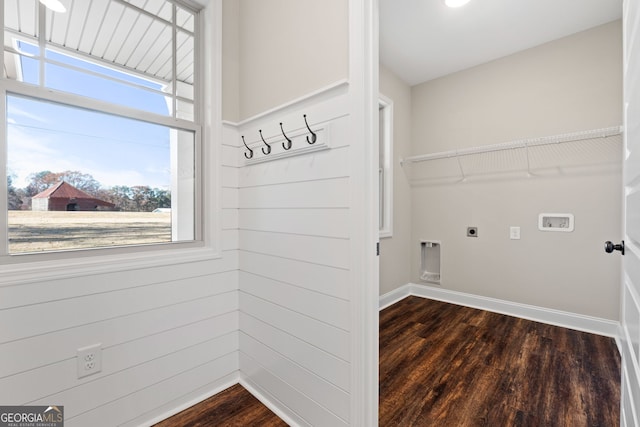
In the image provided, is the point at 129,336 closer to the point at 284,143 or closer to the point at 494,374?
the point at 284,143

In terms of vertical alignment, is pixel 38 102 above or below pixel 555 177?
above

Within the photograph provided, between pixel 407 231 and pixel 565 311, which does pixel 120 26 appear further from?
→ pixel 565 311

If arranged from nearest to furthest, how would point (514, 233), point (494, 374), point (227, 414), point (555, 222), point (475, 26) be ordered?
point (227, 414) → point (494, 374) → point (475, 26) → point (555, 222) → point (514, 233)

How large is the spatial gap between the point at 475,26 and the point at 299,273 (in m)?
2.61

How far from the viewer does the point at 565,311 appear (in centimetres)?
253

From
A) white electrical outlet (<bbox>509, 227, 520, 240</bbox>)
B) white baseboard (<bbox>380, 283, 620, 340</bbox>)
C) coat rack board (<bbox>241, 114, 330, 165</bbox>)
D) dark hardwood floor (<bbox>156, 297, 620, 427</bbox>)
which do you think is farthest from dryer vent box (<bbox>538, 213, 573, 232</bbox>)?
coat rack board (<bbox>241, 114, 330, 165</bbox>)

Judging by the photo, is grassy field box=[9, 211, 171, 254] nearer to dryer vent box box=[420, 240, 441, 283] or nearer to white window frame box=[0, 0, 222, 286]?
white window frame box=[0, 0, 222, 286]

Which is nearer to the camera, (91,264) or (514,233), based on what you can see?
(91,264)

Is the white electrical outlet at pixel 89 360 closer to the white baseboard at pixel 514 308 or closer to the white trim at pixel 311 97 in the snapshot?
the white trim at pixel 311 97

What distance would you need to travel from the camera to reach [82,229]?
4.39ft

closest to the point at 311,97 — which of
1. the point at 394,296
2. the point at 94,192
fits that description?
the point at 94,192

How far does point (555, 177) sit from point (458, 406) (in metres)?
2.25

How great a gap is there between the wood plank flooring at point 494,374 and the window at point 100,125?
1.66m

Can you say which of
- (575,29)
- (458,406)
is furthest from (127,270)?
(575,29)
